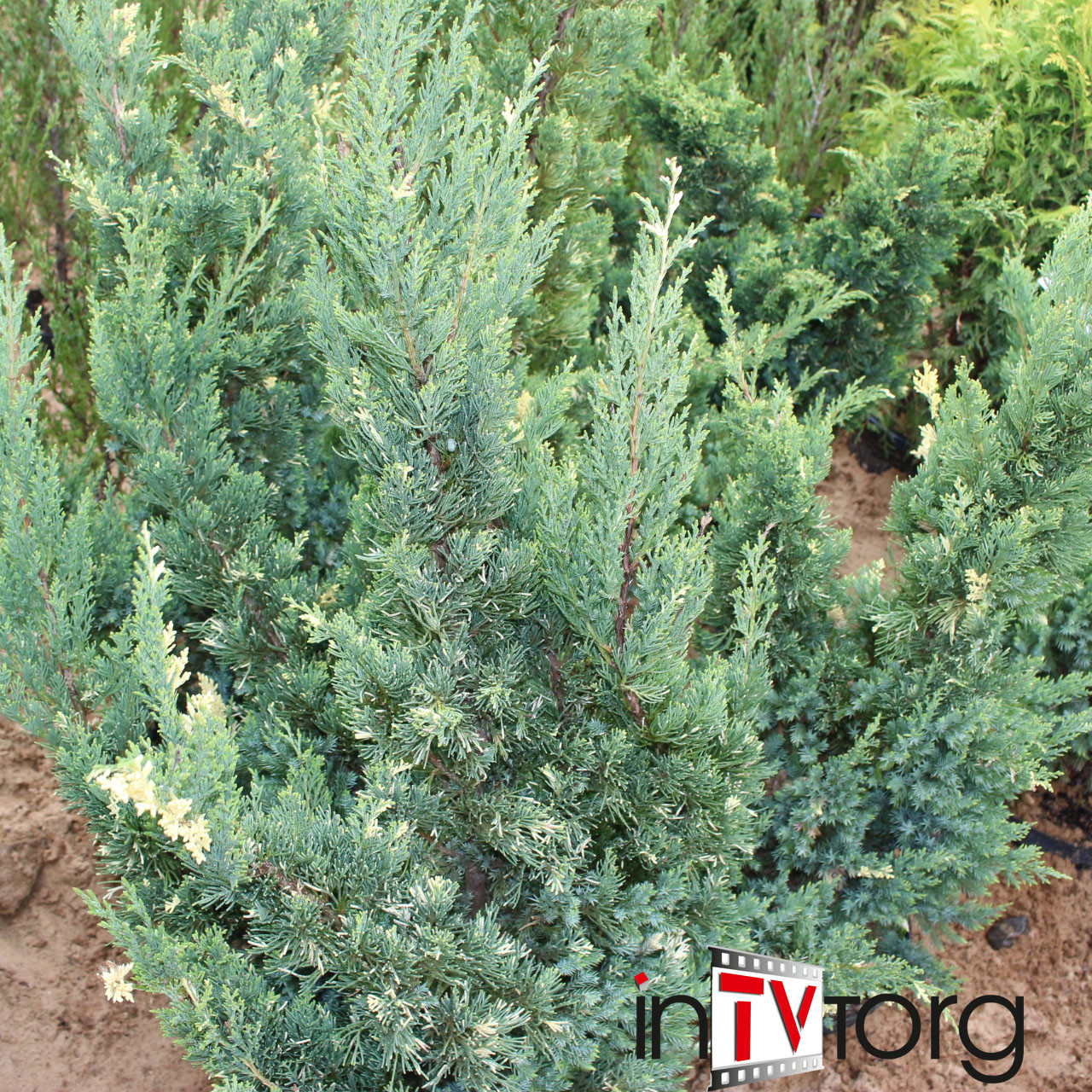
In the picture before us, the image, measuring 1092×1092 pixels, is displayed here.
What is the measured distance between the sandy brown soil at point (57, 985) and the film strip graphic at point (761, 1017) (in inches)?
66.1

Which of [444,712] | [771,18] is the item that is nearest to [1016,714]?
[444,712]

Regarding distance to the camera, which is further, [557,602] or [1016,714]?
[1016,714]

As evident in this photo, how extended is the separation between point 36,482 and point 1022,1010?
Answer: 3583mm

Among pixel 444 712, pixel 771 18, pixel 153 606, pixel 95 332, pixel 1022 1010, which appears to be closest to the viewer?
pixel 153 606

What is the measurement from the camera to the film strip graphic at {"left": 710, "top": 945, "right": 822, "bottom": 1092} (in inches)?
95.7

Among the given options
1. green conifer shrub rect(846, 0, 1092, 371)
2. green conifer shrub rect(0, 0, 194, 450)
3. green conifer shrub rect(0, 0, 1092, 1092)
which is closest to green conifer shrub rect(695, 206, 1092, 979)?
green conifer shrub rect(0, 0, 1092, 1092)

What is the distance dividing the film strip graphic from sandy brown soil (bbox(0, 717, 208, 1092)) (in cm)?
168

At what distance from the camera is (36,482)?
2486mm

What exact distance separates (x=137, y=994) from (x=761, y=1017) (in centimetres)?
204

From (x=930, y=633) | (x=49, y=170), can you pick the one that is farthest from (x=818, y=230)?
(x=49, y=170)

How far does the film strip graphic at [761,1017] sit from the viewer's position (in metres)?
2.43

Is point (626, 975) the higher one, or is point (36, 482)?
point (36, 482)

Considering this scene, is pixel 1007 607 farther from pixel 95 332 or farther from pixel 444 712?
pixel 95 332

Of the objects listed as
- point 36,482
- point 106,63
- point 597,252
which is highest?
point 597,252
